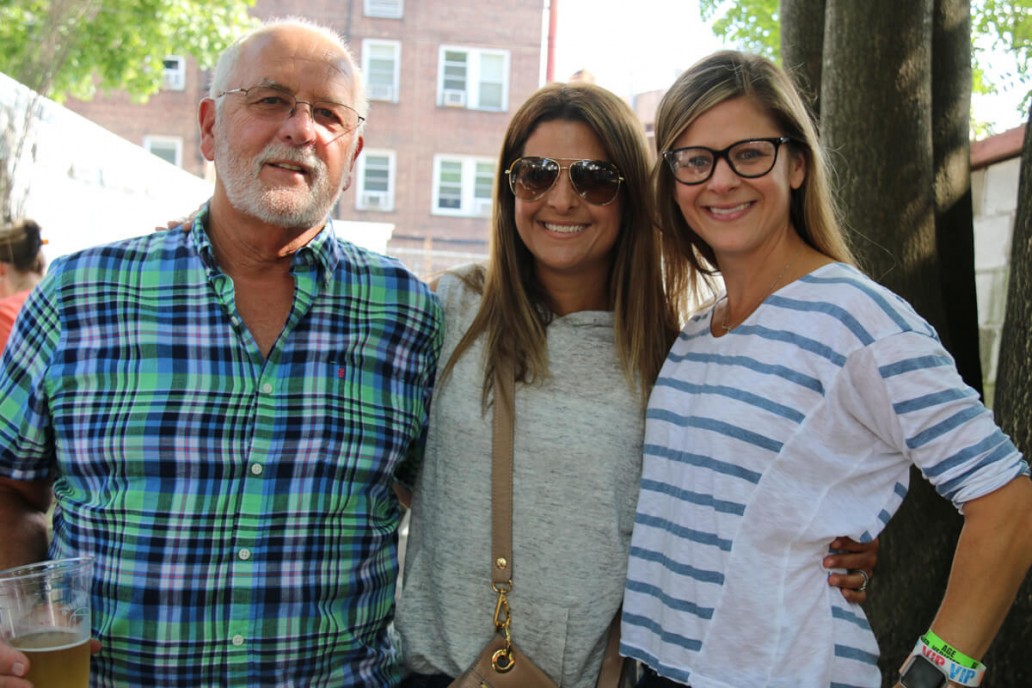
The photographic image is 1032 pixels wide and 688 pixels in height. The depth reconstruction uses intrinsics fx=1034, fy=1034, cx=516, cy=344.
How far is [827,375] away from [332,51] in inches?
58.4

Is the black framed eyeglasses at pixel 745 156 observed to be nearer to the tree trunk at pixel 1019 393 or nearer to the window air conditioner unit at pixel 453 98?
the tree trunk at pixel 1019 393

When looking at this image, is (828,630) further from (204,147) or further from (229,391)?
(204,147)

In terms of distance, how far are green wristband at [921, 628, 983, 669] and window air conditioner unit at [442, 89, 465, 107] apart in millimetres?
24887

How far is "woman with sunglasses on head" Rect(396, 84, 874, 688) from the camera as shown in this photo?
7.93 ft

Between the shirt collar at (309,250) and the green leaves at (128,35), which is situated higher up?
the green leaves at (128,35)

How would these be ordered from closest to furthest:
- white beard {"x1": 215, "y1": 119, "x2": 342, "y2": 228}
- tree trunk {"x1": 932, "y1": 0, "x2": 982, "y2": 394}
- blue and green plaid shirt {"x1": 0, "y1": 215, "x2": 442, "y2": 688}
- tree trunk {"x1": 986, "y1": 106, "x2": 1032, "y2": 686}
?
blue and green plaid shirt {"x1": 0, "y1": 215, "x2": 442, "y2": 688}
white beard {"x1": 215, "y1": 119, "x2": 342, "y2": 228}
tree trunk {"x1": 986, "y1": 106, "x2": 1032, "y2": 686}
tree trunk {"x1": 932, "y1": 0, "x2": 982, "y2": 394}

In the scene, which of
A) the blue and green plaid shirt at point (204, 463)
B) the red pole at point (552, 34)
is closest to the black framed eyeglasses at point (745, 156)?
the blue and green plaid shirt at point (204, 463)

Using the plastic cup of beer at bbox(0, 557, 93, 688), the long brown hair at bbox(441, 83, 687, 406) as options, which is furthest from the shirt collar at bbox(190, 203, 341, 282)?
the plastic cup of beer at bbox(0, 557, 93, 688)

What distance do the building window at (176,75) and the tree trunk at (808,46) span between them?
77.5 ft

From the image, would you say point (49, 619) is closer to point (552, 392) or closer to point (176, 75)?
point (552, 392)

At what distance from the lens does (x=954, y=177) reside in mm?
3930

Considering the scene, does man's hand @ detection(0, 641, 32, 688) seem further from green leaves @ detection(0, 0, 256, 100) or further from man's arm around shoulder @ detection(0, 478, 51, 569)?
green leaves @ detection(0, 0, 256, 100)

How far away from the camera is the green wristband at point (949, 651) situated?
1.94 metres

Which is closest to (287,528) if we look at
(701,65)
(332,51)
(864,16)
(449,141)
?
(332,51)
